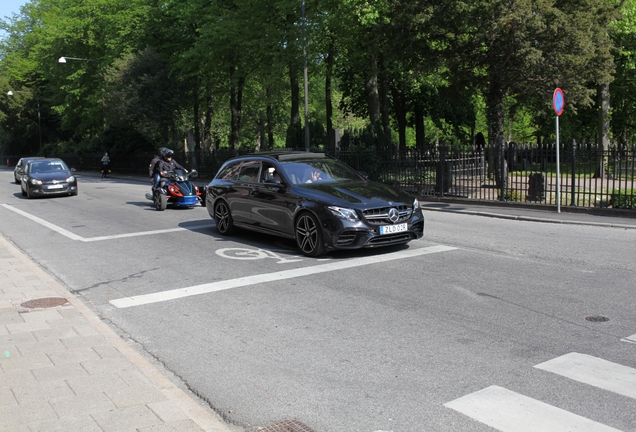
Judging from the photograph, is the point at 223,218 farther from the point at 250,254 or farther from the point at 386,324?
the point at 386,324

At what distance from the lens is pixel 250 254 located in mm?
10234

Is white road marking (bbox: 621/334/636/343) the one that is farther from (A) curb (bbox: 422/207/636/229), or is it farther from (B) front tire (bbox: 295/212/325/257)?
(A) curb (bbox: 422/207/636/229)

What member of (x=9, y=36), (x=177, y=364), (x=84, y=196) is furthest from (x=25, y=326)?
(x=9, y=36)

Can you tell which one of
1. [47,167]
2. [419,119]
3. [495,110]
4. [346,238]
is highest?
[419,119]

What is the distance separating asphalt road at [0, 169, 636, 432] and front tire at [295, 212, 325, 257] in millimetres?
226

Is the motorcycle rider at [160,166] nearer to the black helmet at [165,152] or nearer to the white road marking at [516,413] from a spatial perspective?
the black helmet at [165,152]

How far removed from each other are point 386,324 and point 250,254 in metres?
4.48

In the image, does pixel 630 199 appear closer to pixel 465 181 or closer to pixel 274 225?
pixel 465 181

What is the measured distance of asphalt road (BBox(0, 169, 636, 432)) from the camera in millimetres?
4270

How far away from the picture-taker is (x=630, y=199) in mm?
15031

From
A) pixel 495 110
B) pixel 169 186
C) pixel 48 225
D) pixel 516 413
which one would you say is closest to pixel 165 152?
pixel 169 186

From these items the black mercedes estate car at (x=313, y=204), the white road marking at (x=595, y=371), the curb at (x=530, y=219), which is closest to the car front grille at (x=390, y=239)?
the black mercedes estate car at (x=313, y=204)

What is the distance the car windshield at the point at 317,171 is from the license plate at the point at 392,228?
1.60 meters

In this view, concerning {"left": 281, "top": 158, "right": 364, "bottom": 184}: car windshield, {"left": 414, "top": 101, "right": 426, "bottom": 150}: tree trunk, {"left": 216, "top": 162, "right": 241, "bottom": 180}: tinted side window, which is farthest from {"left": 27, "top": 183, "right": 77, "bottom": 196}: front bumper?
{"left": 414, "top": 101, "right": 426, "bottom": 150}: tree trunk
